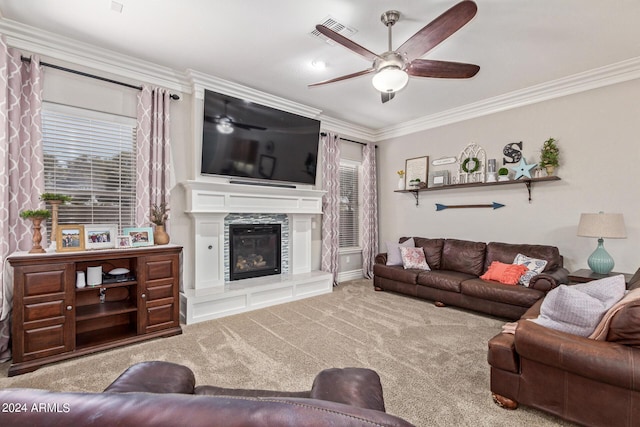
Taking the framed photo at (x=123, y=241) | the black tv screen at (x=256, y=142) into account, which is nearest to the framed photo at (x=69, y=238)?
the framed photo at (x=123, y=241)

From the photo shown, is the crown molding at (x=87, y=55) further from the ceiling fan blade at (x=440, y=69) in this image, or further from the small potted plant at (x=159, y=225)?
the ceiling fan blade at (x=440, y=69)

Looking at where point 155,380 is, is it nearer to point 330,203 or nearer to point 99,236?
point 99,236

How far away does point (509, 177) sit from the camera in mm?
4293

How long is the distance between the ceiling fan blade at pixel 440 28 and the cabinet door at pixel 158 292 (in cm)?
297

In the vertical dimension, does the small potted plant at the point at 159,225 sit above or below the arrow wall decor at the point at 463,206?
below

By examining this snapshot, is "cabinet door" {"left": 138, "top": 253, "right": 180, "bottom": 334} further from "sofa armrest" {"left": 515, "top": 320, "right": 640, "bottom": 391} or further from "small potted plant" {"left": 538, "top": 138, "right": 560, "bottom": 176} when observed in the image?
"small potted plant" {"left": 538, "top": 138, "right": 560, "bottom": 176}

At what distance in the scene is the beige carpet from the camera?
2045 mm

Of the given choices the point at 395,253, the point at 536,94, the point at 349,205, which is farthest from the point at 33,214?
the point at 536,94

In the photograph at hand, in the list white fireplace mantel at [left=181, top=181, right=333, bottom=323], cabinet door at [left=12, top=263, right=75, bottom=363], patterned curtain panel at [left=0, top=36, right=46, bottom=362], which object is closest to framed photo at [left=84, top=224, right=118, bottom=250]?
cabinet door at [left=12, top=263, right=75, bottom=363]

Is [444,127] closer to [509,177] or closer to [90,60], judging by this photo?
[509,177]

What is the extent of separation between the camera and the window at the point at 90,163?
9.80 ft

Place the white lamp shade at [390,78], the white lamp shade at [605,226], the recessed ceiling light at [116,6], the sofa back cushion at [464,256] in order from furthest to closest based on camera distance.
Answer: the sofa back cushion at [464,256], the white lamp shade at [605,226], the recessed ceiling light at [116,6], the white lamp shade at [390,78]

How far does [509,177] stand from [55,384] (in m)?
5.41

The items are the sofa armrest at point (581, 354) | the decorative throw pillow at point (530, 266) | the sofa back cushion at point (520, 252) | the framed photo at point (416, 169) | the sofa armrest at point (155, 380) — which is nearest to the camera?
the sofa armrest at point (155, 380)
